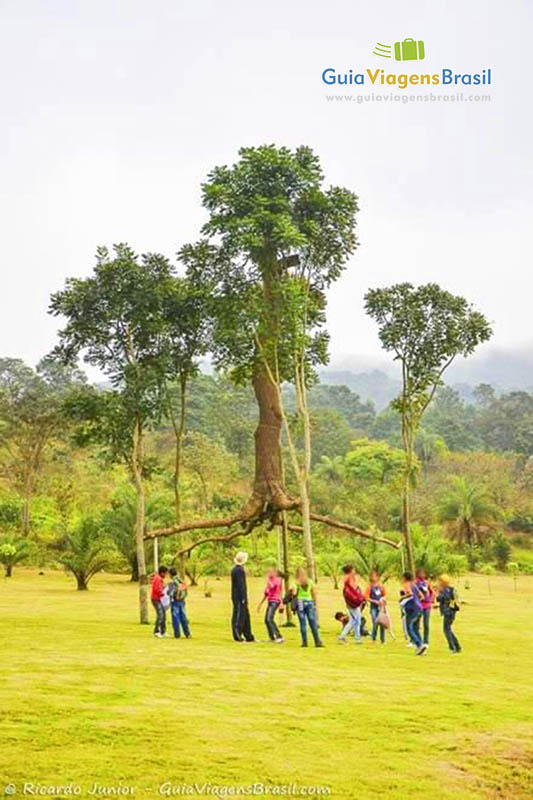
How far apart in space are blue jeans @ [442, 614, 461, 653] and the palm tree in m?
31.3

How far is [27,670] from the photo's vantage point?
9.27 meters

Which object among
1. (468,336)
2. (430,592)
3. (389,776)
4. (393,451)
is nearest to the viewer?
(389,776)

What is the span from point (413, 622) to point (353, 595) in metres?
1.07

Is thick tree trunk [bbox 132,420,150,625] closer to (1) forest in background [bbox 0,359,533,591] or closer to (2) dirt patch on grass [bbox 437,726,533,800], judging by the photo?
(1) forest in background [bbox 0,359,533,591]

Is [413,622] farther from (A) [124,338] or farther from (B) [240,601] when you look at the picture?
(A) [124,338]

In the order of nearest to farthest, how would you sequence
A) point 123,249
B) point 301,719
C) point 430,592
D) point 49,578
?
point 301,719, point 430,592, point 123,249, point 49,578

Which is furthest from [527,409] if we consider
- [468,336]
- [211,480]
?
[468,336]

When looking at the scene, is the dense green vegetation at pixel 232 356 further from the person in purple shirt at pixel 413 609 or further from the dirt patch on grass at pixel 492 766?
the dirt patch on grass at pixel 492 766

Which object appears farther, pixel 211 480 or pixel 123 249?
pixel 211 480

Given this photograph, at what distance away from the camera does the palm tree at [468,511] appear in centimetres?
4397

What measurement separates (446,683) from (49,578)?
21.9 metres

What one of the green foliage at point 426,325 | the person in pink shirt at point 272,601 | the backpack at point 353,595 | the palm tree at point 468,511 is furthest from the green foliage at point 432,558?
the person in pink shirt at point 272,601

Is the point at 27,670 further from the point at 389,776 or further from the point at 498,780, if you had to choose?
→ the point at 498,780

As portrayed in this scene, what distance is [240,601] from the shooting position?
13.3 meters
